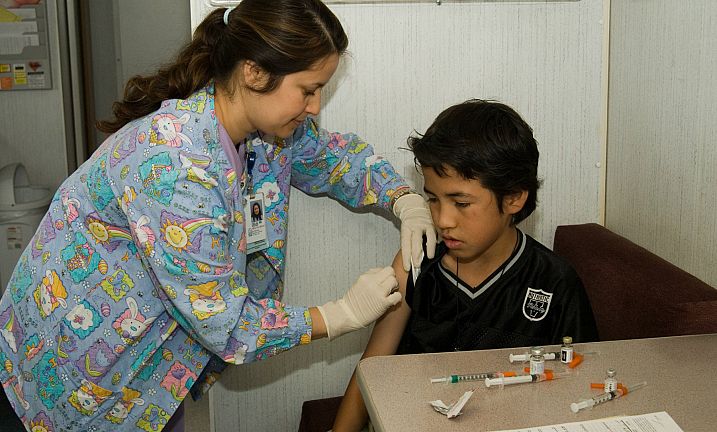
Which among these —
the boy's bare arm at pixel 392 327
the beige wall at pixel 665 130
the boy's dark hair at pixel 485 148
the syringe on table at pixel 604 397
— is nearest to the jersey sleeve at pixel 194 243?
the boy's bare arm at pixel 392 327

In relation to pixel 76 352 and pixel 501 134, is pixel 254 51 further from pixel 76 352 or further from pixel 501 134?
pixel 76 352

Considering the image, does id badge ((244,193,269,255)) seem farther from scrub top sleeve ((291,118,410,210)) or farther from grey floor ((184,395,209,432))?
grey floor ((184,395,209,432))

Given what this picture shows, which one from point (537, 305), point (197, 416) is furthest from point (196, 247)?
point (197, 416)

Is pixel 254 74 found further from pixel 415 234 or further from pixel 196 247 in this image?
pixel 415 234

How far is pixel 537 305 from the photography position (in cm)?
178

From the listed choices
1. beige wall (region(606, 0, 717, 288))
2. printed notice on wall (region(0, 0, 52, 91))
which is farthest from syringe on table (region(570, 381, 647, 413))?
printed notice on wall (region(0, 0, 52, 91))

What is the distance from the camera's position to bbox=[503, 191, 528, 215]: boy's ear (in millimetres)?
1763

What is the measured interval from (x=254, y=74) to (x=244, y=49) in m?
0.05

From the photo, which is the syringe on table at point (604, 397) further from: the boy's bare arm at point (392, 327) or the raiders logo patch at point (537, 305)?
the boy's bare arm at point (392, 327)

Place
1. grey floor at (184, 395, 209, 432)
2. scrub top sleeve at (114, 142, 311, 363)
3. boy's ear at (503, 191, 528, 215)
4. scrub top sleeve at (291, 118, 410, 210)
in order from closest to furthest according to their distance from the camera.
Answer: scrub top sleeve at (114, 142, 311, 363) < boy's ear at (503, 191, 528, 215) < scrub top sleeve at (291, 118, 410, 210) < grey floor at (184, 395, 209, 432)

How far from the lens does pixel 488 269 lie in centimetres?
183

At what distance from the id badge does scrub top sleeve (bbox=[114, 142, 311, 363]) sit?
299 millimetres

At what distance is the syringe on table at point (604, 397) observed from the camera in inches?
47.5

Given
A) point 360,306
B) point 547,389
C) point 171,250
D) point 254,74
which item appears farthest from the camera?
point 360,306
